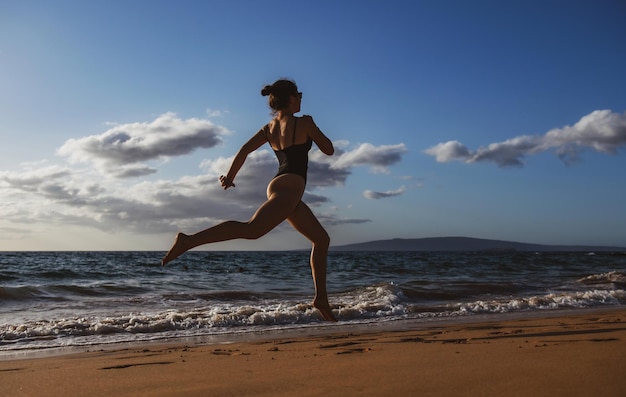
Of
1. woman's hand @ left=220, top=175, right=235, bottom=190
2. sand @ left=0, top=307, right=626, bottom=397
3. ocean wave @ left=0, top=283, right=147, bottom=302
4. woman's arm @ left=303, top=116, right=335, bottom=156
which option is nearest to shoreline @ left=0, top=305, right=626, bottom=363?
sand @ left=0, top=307, right=626, bottom=397

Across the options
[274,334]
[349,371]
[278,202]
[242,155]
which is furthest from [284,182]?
[274,334]

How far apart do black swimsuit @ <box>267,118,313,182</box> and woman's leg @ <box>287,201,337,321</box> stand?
0.30 metres

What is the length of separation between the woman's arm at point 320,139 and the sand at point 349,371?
5.31 ft

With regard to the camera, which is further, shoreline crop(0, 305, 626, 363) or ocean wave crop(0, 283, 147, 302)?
ocean wave crop(0, 283, 147, 302)

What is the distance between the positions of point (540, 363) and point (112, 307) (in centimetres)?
901

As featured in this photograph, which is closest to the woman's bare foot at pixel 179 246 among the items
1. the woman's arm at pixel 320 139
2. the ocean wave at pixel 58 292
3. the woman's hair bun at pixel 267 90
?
the woman's arm at pixel 320 139

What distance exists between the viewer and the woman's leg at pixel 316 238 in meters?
4.41

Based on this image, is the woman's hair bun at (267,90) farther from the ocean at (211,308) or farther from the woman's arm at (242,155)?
the ocean at (211,308)

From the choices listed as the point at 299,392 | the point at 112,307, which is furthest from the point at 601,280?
the point at 299,392

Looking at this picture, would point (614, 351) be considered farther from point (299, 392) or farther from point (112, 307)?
point (112, 307)

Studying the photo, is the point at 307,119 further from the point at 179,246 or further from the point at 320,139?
the point at 179,246

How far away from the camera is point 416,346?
4797 millimetres

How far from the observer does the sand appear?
2.90m

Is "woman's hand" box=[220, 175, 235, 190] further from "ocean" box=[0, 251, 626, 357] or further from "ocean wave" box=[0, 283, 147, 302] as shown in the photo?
"ocean wave" box=[0, 283, 147, 302]
